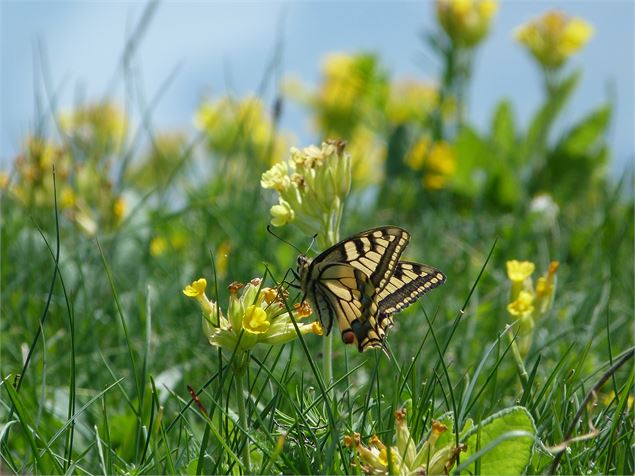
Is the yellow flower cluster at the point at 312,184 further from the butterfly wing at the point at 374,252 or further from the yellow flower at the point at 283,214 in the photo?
the butterfly wing at the point at 374,252

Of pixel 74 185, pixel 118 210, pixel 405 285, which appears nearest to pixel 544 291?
pixel 405 285

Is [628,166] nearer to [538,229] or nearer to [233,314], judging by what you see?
[538,229]

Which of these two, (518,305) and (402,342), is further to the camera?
(402,342)

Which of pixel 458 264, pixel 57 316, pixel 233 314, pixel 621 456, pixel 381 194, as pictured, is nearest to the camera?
pixel 621 456

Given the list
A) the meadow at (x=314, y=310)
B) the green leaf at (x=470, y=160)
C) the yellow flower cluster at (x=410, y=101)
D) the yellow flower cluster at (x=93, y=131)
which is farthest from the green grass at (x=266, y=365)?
the yellow flower cluster at (x=410, y=101)

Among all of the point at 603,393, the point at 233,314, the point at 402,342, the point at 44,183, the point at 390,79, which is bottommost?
Answer: the point at 603,393

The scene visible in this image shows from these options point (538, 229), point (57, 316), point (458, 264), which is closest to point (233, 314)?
point (57, 316)

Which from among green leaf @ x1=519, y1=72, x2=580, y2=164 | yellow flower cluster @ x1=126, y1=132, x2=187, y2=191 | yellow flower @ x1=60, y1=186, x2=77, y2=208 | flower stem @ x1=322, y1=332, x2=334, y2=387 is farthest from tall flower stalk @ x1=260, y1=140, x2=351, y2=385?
yellow flower cluster @ x1=126, y1=132, x2=187, y2=191
